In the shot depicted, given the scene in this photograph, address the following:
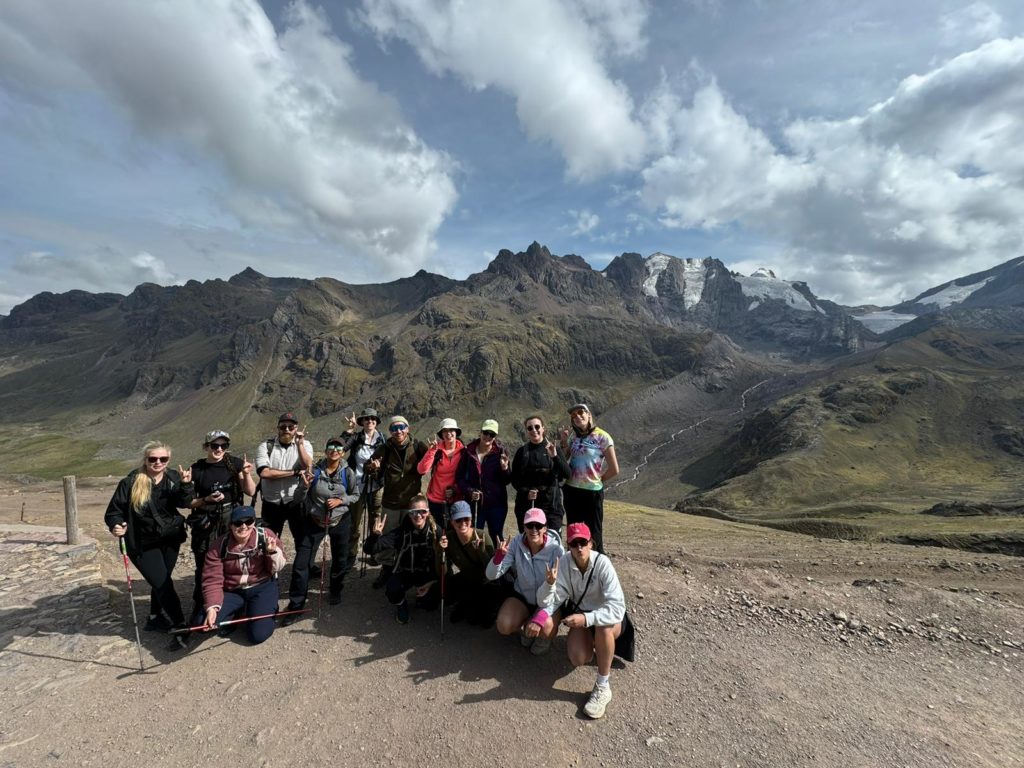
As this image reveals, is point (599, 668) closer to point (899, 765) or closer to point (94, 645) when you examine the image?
point (899, 765)

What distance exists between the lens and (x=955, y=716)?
22.5ft

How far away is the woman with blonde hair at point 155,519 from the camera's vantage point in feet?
26.2

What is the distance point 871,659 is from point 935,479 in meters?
→ 127

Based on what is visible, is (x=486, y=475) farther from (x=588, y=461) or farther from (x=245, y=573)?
(x=245, y=573)

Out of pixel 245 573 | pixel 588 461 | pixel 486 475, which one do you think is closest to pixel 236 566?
pixel 245 573

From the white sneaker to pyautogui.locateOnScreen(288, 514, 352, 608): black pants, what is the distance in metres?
5.42

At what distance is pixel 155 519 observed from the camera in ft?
26.4

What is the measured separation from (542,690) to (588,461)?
400 centimetres

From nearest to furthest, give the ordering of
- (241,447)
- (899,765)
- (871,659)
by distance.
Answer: (899,765) < (871,659) < (241,447)

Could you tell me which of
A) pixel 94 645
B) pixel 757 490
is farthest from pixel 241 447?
pixel 94 645

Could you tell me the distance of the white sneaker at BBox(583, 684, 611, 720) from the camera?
6.62 metres

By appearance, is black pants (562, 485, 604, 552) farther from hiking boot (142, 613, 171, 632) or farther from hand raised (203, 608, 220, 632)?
hiking boot (142, 613, 171, 632)

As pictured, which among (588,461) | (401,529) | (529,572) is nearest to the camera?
(529,572)

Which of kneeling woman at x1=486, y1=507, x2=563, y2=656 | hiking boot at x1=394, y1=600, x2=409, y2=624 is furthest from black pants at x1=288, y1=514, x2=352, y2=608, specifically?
kneeling woman at x1=486, y1=507, x2=563, y2=656
